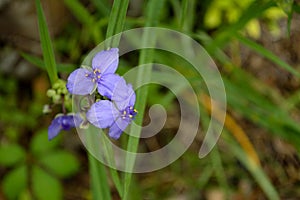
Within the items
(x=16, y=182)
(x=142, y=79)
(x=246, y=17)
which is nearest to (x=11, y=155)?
(x=16, y=182)

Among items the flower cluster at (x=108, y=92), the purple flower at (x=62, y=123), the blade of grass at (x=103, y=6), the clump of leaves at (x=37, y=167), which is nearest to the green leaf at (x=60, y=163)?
the clump of leaves at (x=37, y=167)

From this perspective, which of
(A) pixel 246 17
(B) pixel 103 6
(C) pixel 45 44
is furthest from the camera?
(B) pixel 103 6

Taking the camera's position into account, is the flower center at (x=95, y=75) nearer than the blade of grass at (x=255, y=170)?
Yes

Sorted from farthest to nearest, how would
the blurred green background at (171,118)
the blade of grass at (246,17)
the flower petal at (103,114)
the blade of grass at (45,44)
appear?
the blurred green background at (171,118) < the blade of grass at (246,17) < the blade of grass at (45,44) < the flower petal at (103,114)

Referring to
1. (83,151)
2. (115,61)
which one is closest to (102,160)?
(115,61)

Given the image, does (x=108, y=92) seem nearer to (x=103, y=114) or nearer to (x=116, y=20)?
(x=103, y=114)

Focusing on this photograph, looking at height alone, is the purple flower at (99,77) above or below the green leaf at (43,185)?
below

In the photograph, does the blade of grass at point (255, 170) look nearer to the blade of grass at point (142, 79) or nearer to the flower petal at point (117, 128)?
the blade of grass at point (142, 79)
